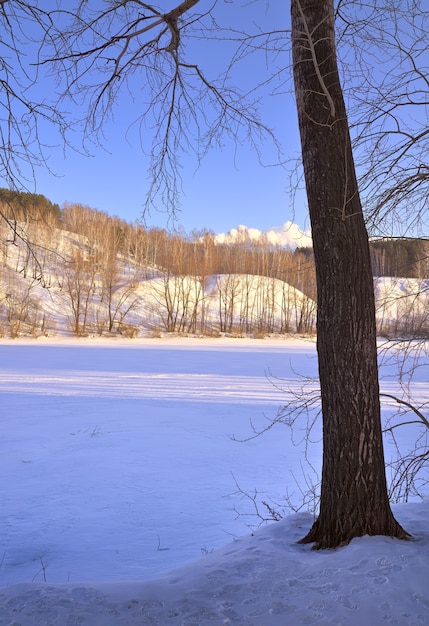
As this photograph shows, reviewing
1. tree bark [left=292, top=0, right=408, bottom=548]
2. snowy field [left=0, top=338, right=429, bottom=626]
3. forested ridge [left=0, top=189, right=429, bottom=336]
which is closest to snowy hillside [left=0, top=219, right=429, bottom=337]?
forested ridge [left=0, top=189, right=429, bottom=336]

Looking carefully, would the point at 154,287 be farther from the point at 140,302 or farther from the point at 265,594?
the point at 265,594

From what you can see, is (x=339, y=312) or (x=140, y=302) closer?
(x=339, y=312)

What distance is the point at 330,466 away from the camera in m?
2.97

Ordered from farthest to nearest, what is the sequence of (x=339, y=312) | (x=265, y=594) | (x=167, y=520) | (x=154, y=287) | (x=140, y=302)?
(x=154, y=287), (x=140, y=302), (x=167, y=520), (x=339, y=312), (x=265, y=594)

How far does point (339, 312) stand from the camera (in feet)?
9.57

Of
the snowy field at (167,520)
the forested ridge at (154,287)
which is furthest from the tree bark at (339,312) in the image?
the forested ridge at (154,287)

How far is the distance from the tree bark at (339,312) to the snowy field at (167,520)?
0.24 metres

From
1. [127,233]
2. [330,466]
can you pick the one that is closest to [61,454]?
[330,466]

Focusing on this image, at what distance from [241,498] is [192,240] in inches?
1672

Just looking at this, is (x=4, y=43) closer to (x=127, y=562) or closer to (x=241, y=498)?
(x=127, y=562)

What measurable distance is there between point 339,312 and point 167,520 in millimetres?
3683

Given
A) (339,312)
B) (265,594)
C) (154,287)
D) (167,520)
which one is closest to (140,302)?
(154,287)

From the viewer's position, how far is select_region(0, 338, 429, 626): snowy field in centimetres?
214

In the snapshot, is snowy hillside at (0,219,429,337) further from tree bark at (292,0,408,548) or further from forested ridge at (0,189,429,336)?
tree bark at (292,0,408,548)
